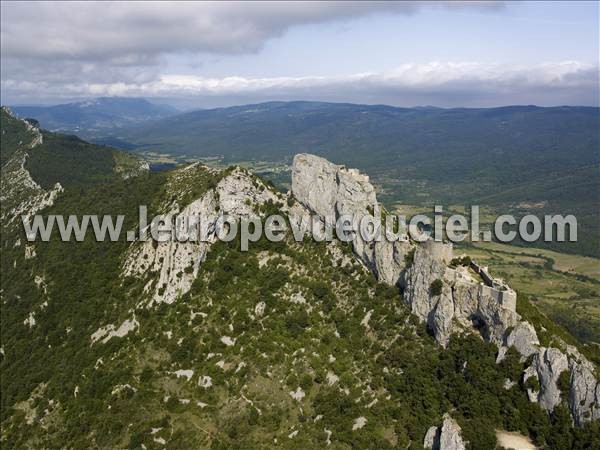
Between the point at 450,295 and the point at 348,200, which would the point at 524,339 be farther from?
the point at 348,200

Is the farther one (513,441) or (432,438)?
(432,438)

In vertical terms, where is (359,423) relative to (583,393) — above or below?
below

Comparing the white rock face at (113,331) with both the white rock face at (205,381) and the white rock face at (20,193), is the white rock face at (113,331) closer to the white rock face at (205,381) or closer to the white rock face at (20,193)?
the white rock face at (205,381)

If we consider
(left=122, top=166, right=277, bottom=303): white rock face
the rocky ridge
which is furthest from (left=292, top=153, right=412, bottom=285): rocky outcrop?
(left=122, top=166, right=277, bottom=303): white rock face

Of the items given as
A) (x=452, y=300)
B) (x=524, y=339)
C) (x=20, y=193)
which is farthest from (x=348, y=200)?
(x=20, y=193)

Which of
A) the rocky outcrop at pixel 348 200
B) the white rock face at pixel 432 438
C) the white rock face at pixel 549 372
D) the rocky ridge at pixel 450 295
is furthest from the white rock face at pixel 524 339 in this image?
the rocky outcrop at pixel 348 200

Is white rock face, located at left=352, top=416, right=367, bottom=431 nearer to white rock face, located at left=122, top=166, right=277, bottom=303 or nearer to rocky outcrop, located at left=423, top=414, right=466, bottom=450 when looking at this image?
rocky outcrop, located at left=423, top=414, right=466, bottom=450
